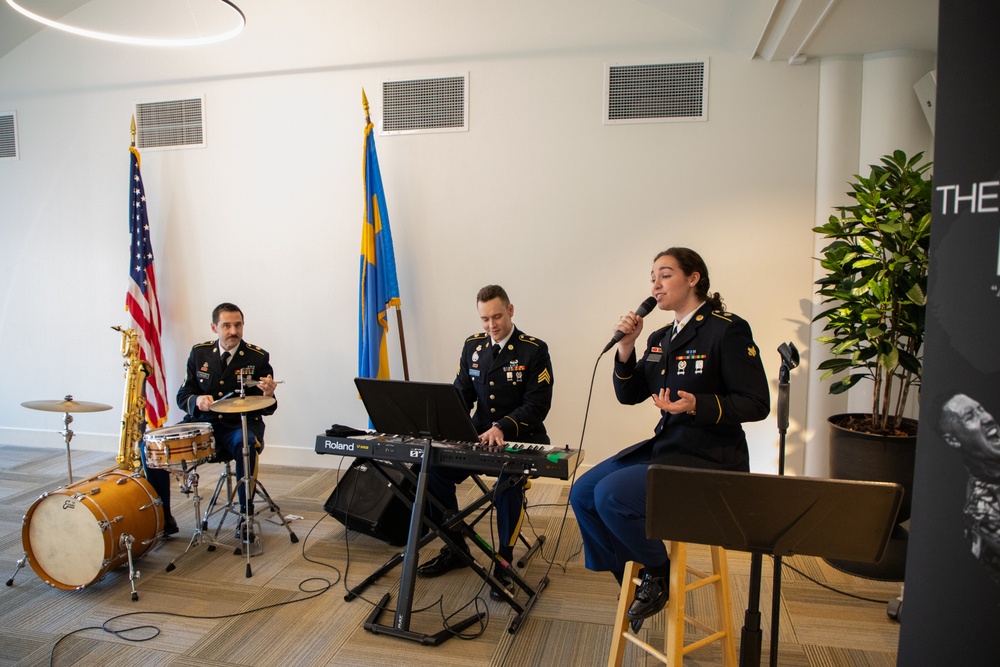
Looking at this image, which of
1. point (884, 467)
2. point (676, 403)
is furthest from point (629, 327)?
point (884, 467)

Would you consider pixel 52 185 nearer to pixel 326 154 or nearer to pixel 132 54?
pixel 132 54

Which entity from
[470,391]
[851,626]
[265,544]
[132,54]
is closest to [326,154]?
[132,54]

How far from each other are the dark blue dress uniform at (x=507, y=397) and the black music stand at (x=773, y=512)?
131 cm

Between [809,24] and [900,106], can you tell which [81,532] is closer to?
[809,24]

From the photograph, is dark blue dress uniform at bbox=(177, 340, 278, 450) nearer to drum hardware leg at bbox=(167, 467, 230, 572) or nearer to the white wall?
drum hardware leg at bbox=(167, 467, 230, 572)

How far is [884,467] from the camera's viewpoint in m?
2.88

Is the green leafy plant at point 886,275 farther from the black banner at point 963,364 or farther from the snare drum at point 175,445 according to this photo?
the snare drum at point 175,445

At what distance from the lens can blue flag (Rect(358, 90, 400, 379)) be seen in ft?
13.6

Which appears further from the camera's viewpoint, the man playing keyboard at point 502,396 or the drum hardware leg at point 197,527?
the drum hardware leg at point 197,527

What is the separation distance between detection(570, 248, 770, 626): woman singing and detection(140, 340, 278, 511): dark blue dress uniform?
72.1 inches

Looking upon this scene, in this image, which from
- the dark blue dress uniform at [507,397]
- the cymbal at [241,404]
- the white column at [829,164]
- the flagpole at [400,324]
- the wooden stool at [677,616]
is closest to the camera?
the wooden stool at [677,616]

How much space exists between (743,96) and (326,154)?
2689 mm

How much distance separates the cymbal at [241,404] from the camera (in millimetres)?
2797

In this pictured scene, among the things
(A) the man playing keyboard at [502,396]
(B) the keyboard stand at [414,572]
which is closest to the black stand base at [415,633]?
(B) the keyboard stand at [414,572]
